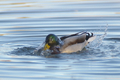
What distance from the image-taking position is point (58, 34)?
1255 centimetres

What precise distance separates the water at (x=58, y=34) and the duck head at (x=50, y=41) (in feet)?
1.63

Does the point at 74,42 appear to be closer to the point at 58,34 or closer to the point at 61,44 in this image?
the point at 61,44

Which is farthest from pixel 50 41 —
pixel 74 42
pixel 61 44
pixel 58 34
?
pixel 58 34

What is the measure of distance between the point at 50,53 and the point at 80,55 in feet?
3.22

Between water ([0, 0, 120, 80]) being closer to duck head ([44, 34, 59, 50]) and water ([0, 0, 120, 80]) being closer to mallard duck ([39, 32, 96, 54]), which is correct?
mallard duck ([39, 32, 96, 54])

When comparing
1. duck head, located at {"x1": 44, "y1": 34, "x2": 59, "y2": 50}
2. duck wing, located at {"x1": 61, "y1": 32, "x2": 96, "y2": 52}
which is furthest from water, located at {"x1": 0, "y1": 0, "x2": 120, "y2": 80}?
duck head, located at {"x1": 44, "y1": 34, "x2": 59, "y2": 50}

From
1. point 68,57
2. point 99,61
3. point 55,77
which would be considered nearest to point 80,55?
point 68,57

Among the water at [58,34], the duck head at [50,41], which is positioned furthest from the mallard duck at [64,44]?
the water at [58,34]

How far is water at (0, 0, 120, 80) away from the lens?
838 centimetres

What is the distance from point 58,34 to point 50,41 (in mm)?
1903

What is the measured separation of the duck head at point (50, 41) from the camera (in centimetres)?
1058

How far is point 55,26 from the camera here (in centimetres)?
1342

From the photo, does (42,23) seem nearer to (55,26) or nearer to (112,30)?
(55,26)

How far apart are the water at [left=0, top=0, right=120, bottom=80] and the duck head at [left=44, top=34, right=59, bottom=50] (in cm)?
50
